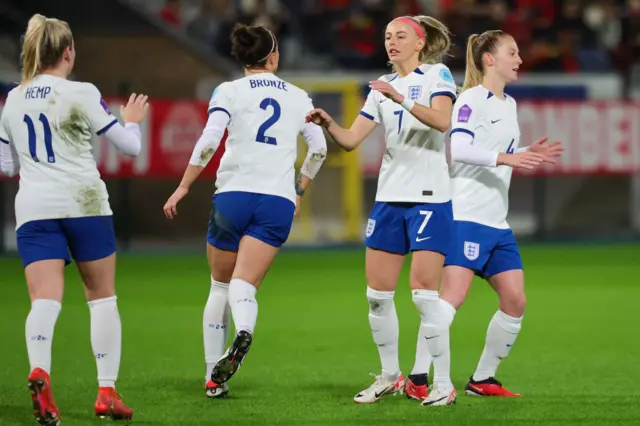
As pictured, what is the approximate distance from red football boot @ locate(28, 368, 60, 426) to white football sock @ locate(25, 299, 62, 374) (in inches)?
4.1

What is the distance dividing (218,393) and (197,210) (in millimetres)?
11802

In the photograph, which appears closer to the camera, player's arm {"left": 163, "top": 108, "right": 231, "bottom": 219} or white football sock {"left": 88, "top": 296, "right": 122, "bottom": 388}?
white football sock {"left": 88, "top": 296, "right": 122, "bottom": 388}

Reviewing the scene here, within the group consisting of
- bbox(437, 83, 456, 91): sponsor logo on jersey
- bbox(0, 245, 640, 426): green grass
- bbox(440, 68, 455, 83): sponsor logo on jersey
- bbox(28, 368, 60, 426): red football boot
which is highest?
bbox(440, 68, 455, 83): sponsor logo on jersey

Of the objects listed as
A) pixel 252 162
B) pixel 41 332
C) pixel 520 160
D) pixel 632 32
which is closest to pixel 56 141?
pixel 41 332

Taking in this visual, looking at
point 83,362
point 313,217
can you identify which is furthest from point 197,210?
point 83,362

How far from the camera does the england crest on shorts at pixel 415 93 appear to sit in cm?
722

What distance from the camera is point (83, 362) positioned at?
907cm

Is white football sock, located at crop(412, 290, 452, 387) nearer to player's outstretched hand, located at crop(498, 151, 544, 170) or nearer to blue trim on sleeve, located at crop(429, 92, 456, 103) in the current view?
player's outstretched hand, located at crop(498, 151, 544, 170)

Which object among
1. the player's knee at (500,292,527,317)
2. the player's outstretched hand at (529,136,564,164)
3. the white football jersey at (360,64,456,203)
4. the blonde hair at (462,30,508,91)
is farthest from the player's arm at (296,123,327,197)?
the player's knee at (500,292,527,317)

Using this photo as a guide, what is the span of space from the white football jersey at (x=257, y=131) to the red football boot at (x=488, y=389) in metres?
1.59

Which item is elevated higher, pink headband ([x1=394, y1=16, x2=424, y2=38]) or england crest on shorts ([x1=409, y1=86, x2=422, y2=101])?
pink headband ([x1=394, y1=16, x2=424, y2=38])

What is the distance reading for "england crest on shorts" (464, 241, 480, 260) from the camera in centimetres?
752

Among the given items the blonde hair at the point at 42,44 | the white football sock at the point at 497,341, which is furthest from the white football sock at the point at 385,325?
the blonde hair at the point at 42,44

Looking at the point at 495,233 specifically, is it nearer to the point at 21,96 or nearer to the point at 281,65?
the point at 21,96
